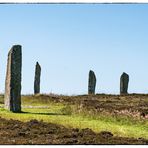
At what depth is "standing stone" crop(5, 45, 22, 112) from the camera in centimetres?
3366

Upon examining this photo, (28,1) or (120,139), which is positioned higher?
(28,1)

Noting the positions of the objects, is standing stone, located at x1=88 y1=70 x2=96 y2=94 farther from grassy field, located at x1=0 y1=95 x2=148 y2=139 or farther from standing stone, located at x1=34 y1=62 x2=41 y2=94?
grassy field, located at x1=0 y1=95 x2=148 y2=139

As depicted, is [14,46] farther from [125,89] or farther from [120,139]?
[125,89]

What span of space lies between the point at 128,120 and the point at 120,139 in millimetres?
6854

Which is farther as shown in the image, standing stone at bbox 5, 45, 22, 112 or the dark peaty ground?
standing stone at bbox 5, 45, 22, 112

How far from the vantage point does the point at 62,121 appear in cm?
2634

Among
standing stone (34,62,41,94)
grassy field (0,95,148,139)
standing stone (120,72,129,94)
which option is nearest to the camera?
grassy field (0,95,148,139)

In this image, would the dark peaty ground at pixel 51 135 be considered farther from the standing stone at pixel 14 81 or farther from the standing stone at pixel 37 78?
the standing stone at pixel 37 78

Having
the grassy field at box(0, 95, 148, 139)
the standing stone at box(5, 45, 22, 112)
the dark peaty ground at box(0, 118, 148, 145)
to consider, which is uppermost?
the standing stone at box(5, 45, 22, 112)

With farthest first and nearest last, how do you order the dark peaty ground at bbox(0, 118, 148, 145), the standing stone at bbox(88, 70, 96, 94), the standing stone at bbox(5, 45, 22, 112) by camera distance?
the standing stone at bbox(88, 70, 96, 94) < the standing stone at bbox(5, 45, 22, 112) < the dark peaty ground at bbox(0, 118, 148, 145)

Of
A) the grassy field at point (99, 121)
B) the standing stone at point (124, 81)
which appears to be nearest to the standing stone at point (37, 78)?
the standing stone at point (124, 81)

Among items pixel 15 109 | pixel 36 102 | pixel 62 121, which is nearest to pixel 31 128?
pixel 62 121

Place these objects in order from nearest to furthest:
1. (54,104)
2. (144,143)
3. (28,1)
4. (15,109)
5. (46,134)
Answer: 1. (28,1)
2. (144,143)
3. (46,134)
4. (15,109)
5. (54,104)

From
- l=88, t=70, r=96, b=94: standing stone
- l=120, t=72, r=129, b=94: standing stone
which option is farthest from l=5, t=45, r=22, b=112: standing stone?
l=120, t=72, r=129, b=94: standing stone
